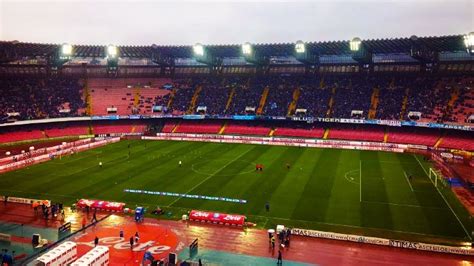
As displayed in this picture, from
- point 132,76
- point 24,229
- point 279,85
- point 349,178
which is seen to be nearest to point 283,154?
point 349,178

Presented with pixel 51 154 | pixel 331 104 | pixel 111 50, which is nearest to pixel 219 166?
pixel 51 154

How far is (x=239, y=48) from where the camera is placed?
85.8 metres

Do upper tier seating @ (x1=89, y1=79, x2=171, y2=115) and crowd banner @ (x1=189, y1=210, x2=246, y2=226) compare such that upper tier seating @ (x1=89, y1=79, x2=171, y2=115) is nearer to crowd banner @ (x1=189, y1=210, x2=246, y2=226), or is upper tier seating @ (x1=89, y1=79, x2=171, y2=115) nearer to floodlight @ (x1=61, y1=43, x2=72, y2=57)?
floodlight @ (x1=61, y1=43, x2=72, y2=57)

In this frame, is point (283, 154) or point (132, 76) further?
point (132, 76)

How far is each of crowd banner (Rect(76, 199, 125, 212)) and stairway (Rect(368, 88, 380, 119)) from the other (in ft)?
178

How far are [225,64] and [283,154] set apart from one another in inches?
1709

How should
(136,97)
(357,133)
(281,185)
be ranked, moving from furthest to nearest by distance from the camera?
1. (136,97)
2. (357,133)
3. (281,185)

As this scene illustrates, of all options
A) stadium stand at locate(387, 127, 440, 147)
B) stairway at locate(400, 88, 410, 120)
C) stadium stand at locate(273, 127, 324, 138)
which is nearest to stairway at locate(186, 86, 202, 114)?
stadium stand at locate(273, 127, 324, 138)

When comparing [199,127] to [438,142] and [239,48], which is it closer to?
[239,48]

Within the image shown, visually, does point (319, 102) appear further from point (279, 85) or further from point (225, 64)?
point (225, 64)

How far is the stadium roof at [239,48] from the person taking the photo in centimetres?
6949

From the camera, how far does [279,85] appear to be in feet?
301

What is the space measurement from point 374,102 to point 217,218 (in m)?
55.0

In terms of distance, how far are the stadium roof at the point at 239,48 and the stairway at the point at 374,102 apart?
27.7 ft
